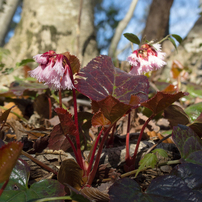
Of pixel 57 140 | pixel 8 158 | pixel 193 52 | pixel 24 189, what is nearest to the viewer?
pixel 8 158

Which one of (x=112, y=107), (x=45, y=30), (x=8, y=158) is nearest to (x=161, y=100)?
(x=112, y=107)

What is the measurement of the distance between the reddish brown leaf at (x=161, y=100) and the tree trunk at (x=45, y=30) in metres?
2.08

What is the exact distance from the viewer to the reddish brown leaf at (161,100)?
62cm

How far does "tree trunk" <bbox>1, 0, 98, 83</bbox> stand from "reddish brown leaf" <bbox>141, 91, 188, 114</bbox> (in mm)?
2077

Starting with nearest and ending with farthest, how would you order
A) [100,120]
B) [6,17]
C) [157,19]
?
[100,120], [157,19], [6,17]

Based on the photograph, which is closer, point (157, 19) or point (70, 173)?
point (70, 173)

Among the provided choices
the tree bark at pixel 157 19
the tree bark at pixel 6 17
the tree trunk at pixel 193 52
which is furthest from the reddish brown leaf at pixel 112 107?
the tree bark at pixel 6 17

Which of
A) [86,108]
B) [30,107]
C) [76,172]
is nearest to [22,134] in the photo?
[76,172]

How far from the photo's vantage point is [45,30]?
262cm

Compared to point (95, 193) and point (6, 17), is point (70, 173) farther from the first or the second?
point (6, 17)

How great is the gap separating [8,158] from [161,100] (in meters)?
0.48

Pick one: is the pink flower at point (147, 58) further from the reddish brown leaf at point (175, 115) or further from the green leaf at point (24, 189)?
the green leaf at point (24, 189)

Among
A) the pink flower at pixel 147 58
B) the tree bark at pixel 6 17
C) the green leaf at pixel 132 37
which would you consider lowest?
the pink flower at pixel 147 58

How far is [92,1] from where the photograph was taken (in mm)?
3154
